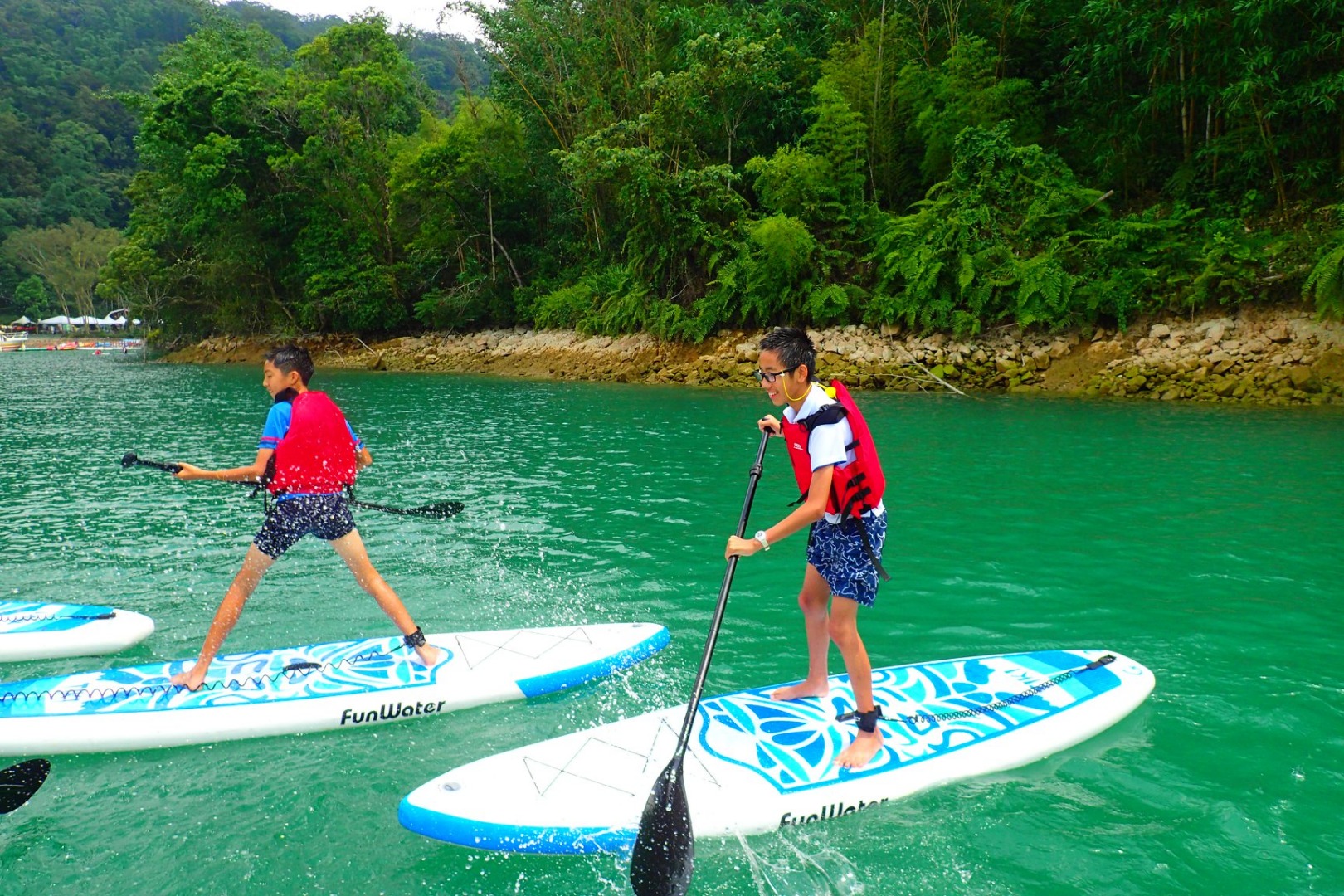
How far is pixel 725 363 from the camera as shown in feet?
85.1

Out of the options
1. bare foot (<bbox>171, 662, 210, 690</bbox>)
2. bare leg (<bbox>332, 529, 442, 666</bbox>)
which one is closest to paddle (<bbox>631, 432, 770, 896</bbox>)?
bare leg (<bbox>332, 529, 442, 666</bbox>)

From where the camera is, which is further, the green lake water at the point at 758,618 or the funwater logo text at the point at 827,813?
the funwater logo text at the point at 827,813

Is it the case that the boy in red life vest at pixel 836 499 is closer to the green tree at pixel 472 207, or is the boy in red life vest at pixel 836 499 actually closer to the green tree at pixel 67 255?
the green tree at pixel 472 207

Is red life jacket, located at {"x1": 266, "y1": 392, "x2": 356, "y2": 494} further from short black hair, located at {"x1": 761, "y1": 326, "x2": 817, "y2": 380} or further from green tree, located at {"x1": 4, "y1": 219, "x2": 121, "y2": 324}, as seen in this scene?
green tree, located at {"x1": 4, "y1": 219, "x2": 121, "y2": 324}

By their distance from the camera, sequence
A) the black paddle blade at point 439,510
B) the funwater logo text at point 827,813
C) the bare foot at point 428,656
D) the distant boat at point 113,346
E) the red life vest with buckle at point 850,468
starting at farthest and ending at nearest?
the distant boat at point 113,346 → the black paddle blade at point 439,510 → the bare foot at point 428,656 → the red life vest with buckle at point 850,468 → the funwater logo text at point 827,813

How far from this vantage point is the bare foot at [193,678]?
4.91 m

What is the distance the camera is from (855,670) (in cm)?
405

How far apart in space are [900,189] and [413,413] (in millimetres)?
17716

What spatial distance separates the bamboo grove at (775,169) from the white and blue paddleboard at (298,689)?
19405 mm

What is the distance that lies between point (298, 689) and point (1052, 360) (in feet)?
69.0

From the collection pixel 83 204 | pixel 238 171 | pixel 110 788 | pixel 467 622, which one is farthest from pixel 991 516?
pixel 83 204

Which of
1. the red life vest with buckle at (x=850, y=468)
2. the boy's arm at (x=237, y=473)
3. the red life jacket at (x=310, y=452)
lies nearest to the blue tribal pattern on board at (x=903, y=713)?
the red life vest with buckle at (x=850, y=468)

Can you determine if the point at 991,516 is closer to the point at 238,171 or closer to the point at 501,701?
the point at 501,701

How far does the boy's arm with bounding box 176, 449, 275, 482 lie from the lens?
5000mm
